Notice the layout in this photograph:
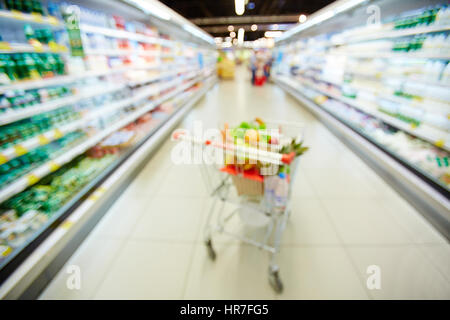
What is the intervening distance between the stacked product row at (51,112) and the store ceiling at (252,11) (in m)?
12.6

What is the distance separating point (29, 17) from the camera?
1.69m

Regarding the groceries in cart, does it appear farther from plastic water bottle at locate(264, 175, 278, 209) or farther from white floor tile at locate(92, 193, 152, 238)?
white floor tile at locate(92, 193, 152, 238)

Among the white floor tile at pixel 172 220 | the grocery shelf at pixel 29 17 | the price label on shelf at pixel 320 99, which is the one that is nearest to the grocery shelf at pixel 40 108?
the grocery shelf at pixel 29 17

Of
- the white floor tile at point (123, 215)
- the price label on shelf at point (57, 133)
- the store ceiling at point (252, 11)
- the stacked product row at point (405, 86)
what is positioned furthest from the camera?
the store ceiling at point (252, 11)

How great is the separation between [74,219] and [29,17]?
67.0 inches

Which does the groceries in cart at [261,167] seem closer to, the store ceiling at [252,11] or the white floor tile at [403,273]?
the white floor tile at [403,273]

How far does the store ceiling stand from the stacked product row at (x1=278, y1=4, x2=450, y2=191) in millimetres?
11777

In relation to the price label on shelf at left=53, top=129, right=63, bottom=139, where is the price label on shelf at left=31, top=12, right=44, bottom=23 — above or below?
above

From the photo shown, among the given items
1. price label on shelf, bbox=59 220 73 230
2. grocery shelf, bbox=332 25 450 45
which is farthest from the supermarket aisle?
grocery shelf, bbox=332 25 450 45

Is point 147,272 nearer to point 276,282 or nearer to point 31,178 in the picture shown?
point 276,282

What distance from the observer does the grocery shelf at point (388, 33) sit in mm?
2289

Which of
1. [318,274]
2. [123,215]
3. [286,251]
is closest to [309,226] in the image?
[286,251]

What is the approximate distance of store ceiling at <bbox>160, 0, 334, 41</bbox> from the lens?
13539 millimetres

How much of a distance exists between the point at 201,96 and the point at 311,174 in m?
6.34
